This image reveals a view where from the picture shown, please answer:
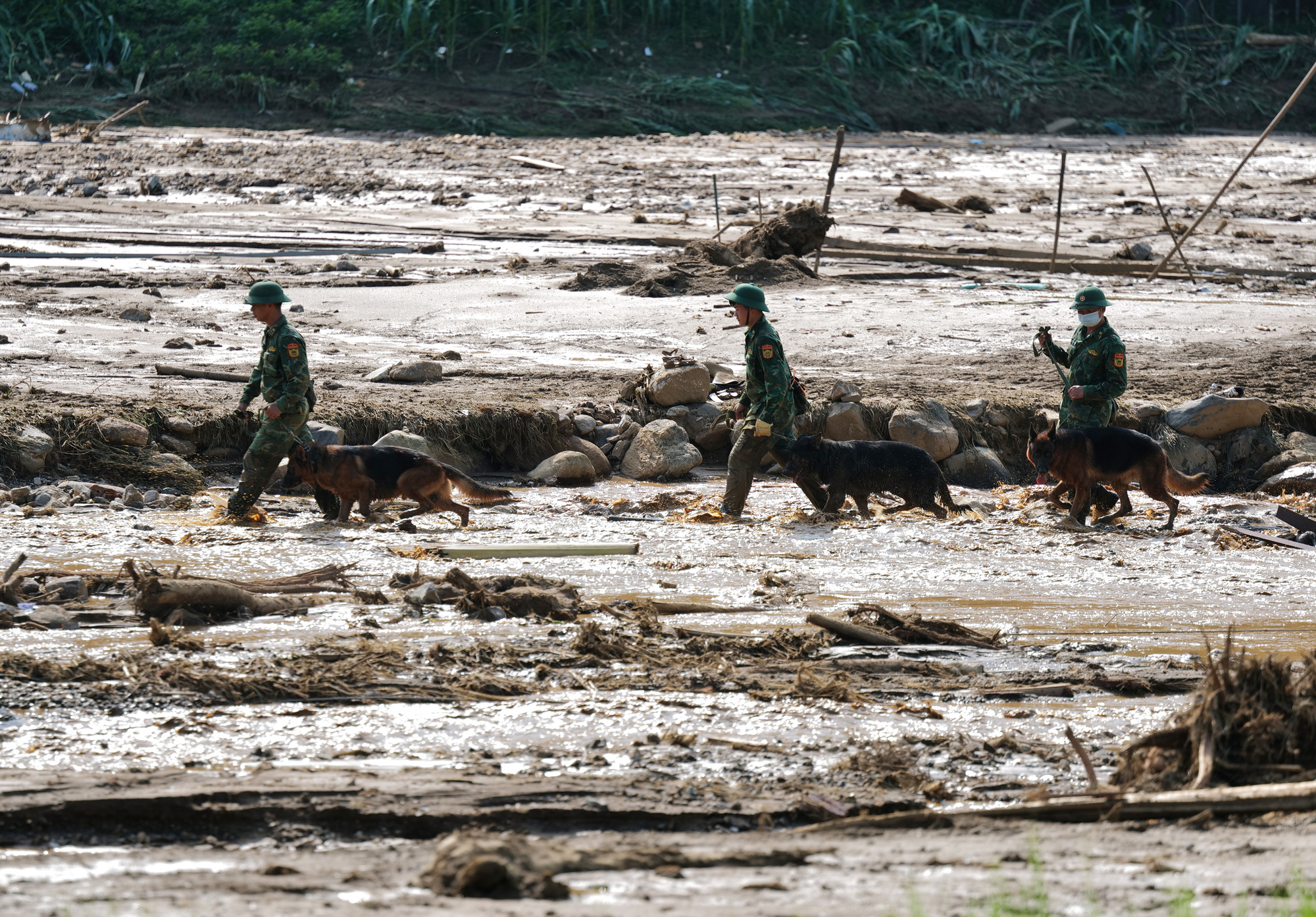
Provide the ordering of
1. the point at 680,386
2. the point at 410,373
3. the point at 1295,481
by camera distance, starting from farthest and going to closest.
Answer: the point at 410,373 < the point at 680,386 < the point at 1295,481

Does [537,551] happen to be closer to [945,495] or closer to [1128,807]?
[945,495]

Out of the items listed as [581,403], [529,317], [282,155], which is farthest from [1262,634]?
[282,155]

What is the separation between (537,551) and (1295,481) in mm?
6890

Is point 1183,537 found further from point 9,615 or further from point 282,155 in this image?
point 282,155

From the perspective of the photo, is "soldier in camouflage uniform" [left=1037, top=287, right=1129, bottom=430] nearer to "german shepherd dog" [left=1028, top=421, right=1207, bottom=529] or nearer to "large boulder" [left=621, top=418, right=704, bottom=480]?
"german shepherd dog" [left=1028, top=421, right=1207, bottom=529]

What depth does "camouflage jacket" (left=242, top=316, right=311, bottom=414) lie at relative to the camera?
30.9 ft

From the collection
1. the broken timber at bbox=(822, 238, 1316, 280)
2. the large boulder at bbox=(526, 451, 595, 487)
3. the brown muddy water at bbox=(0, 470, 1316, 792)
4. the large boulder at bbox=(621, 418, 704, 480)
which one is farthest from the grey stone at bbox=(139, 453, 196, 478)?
the broken timber at bbox=(822, 238, 1316, 280)

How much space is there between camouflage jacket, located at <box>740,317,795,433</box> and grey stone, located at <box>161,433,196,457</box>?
15.4 ft

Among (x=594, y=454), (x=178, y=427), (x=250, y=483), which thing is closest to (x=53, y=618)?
(x=250, y=483)

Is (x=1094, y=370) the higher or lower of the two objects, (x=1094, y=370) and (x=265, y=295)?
the lower

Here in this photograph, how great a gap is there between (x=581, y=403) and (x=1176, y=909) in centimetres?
904

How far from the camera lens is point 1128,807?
461cm

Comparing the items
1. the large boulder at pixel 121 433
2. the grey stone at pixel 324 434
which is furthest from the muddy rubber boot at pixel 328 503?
the large boulder at pixel 121 433

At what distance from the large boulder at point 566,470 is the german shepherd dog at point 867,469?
6.84ft
